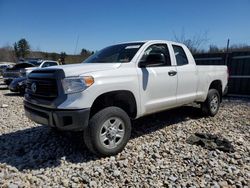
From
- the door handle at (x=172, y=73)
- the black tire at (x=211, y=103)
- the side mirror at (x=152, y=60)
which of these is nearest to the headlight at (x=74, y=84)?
the side mirror at (x=152, y=60)

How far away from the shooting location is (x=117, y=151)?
3.74 meters

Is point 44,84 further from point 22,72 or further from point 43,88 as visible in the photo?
point 22,72

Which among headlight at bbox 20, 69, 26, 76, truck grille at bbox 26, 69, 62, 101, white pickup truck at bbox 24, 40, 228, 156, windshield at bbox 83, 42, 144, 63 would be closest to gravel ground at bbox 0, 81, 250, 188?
white pickup truck at bbox 24, 40, 228, 156

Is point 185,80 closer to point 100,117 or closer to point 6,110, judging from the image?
point 100,117

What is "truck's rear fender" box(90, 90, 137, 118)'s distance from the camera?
368 cm

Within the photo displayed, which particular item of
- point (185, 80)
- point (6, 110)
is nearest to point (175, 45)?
point (185, 80)

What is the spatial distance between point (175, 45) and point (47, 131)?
137 inches

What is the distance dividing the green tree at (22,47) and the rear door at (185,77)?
54.8m

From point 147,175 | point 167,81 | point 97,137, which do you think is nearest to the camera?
point 147,175

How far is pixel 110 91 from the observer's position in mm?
3557

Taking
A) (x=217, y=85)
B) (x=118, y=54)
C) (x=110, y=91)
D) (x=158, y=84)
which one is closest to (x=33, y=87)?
(x=110, y=91)

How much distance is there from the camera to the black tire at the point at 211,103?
5.99 m

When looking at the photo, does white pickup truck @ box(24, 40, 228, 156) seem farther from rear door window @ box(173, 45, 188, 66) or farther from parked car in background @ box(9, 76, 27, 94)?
parked car in background @ box(9, 76, 27, 94)

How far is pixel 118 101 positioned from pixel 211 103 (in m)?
3.24
